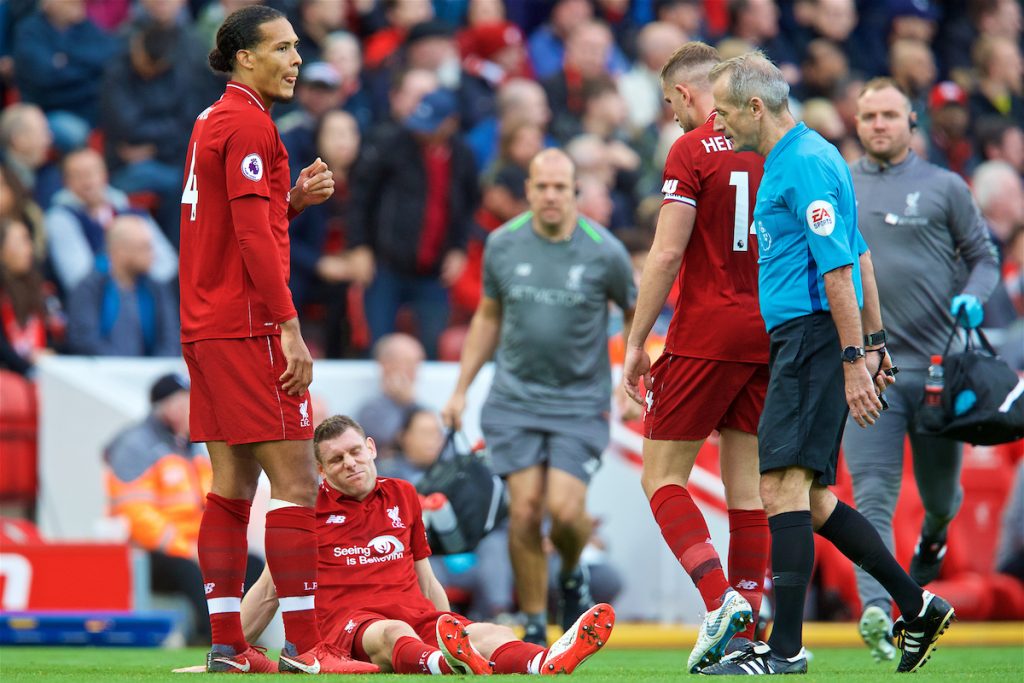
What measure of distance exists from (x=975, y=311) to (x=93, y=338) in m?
6.43

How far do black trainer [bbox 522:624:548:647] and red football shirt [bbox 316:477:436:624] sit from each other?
194 centimetres

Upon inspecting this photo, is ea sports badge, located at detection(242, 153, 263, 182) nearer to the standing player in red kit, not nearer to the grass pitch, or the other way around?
the standing player in red kit

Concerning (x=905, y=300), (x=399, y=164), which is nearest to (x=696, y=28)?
(x=399, y=164)

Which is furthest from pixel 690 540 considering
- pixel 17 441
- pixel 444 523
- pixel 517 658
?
pixel 17 441

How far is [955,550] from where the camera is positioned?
11398 millimetres

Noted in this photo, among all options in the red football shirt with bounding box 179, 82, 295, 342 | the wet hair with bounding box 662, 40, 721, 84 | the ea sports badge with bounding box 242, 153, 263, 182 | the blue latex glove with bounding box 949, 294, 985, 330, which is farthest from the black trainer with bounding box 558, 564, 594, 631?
the ea sports badge with bounding box 242, 153, 263, 182

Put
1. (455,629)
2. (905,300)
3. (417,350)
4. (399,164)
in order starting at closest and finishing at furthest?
(455,629)
(905,300)
(417,350)
(399,164)

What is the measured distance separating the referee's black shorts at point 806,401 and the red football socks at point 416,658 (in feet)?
4.64

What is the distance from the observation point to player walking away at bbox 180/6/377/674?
233 inches

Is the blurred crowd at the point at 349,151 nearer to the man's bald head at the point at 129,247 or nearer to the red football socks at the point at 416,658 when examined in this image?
the man's bald head at the point at 129,247

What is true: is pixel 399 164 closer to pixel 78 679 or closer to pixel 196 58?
pixel 196 58

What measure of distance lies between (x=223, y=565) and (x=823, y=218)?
2.63 meters

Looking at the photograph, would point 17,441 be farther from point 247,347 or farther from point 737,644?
point 737,644

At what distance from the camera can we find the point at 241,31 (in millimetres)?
6164
